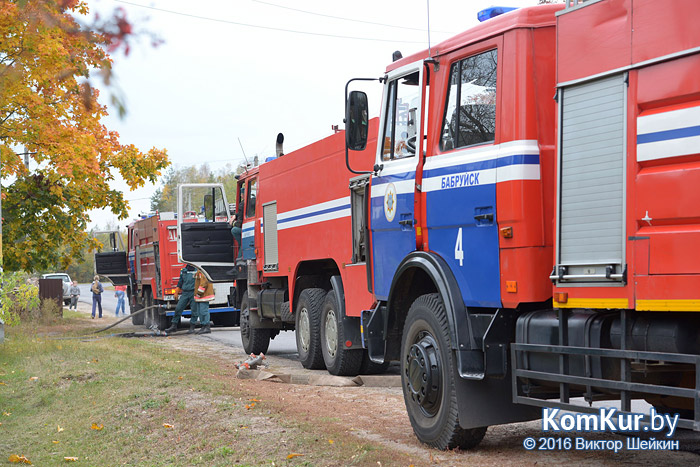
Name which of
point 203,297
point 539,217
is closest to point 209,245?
point 203,297

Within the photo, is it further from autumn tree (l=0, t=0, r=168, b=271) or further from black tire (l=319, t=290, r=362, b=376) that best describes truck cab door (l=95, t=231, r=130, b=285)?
black tire (l=319, t=290, r=362, b=376)

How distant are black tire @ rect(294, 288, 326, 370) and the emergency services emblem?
4.62 m

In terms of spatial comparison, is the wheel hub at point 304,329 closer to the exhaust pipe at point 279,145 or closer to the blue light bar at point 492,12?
the exhaust pipe at point 279,145

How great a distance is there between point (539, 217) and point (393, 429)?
2.66 meters

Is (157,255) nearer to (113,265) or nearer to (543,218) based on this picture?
(113,265)

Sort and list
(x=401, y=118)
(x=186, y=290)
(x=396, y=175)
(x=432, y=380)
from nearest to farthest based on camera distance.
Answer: (x=432, y=380) < (x=396, y=175) < (x=401, y=118) < (x=186, y=290)

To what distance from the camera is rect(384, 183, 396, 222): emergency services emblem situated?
736 centimetres

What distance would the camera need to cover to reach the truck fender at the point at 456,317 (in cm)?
595

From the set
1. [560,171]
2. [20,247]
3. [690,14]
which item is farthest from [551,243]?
[20,247]

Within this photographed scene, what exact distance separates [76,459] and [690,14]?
5.83 meters

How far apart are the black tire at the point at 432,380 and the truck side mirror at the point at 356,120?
166 cm

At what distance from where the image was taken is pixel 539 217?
223 inches

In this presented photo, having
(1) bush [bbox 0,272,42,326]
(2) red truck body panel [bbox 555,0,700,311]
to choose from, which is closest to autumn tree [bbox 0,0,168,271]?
(1) bush [bbox 0,272,42,326]

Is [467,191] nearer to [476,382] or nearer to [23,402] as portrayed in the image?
[476,382]
